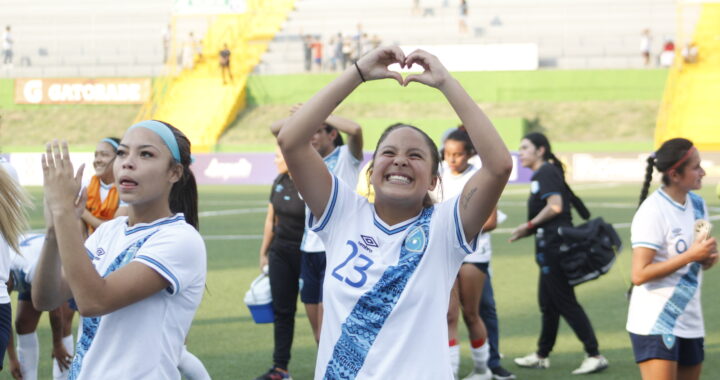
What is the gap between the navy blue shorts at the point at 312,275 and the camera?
733 cm

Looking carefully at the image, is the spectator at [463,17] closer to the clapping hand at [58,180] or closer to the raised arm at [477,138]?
the raised arm at [477,138]

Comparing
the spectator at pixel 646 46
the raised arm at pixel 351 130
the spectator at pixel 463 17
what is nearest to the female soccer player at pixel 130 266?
the raised arm at pixel 351 130

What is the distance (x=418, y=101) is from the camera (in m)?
39.6

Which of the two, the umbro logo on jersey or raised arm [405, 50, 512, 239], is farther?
the umbro logo on jersey

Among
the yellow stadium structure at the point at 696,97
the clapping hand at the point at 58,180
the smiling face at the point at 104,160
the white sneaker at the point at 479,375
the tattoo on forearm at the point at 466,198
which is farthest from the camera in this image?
the yellow stadium structure at the point at 696,97

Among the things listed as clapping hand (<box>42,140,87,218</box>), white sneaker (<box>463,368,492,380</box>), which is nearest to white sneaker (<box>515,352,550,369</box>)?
white sneaker (<box>463,368,492,380</box>)

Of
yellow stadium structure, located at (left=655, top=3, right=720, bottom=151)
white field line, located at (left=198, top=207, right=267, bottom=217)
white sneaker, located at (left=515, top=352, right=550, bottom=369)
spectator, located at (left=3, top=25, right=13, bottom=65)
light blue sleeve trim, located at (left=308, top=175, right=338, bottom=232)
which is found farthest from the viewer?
spectator, located at (left=3, top=25, right=13, bottom=65)

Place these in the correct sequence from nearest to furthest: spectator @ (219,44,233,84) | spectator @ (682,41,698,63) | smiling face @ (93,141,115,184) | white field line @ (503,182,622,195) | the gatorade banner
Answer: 1. smiling face @ (93,141,115,184)
2. white field line @ (503,182,622,195)
3. spectator @ (682,41,698,63)
4. spectator @ (219,44,233,84)
5. the gatorade banner

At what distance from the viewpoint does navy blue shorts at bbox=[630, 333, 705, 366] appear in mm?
5285

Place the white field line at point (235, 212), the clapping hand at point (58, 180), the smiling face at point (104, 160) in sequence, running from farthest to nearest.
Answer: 1. the white field line at point (235, 212)
2. the smiling face at point (104, 160)
3. the clapping hand at point (58, 180)

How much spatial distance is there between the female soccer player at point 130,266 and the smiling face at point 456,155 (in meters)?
3.86

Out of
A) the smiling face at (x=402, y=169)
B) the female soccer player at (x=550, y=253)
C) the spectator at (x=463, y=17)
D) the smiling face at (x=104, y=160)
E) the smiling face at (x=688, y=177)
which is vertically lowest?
the spectator at (x=463, y=17)

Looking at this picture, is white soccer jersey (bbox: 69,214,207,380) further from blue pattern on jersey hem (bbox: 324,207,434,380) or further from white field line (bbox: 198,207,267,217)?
white field line (bbox: 198,207,267,217)

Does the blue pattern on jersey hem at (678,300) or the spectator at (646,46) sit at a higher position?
the blue pattern on jersey hem at (678,300)
